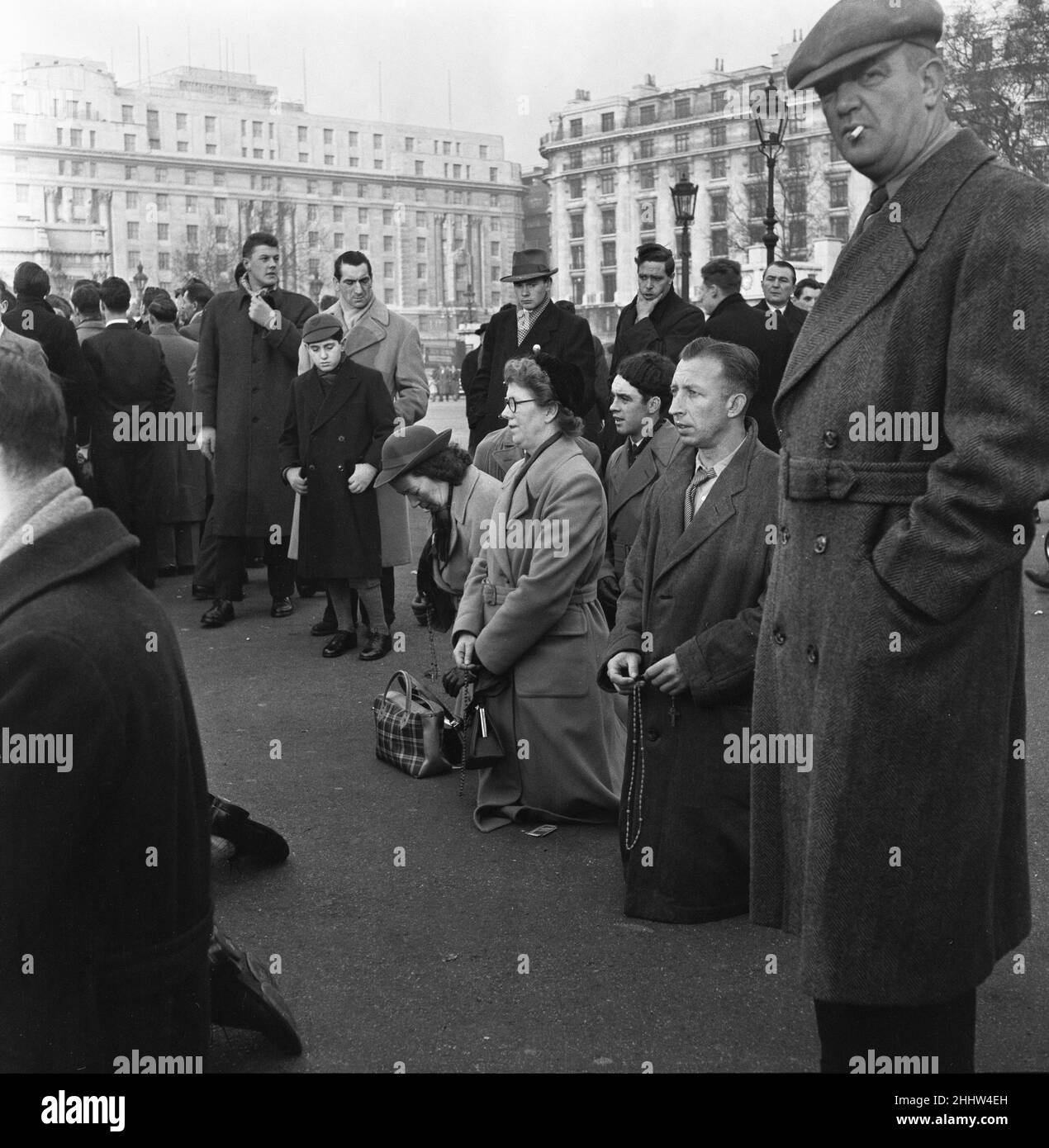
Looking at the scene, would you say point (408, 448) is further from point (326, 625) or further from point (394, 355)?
point (394, 355)

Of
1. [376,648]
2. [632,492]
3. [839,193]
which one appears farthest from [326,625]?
[839,193]

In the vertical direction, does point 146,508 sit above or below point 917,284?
below

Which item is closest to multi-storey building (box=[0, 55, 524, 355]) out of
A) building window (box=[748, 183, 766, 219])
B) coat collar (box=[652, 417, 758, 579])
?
building window (box=[748, 183, 766, 219])

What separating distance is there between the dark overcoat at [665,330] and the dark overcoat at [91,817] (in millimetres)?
6505

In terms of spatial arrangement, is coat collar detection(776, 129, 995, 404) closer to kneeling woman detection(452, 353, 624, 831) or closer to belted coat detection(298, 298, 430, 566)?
kneeling woman detection(452, 353, 624, 831)

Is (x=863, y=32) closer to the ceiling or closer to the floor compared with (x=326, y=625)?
closer to the ceiling

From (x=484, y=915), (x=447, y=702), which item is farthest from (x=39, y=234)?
(x=484, y=915)

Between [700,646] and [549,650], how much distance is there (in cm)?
123

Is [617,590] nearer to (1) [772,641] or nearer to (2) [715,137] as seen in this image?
(1) [772,641]

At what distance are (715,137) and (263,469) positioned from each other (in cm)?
9604

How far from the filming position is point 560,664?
5.54 meters

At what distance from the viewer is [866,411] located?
257 cm

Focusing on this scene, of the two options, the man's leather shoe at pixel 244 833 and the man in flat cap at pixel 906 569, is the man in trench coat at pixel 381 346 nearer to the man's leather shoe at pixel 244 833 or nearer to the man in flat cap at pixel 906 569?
the man's leather shoe at pixel 244 833

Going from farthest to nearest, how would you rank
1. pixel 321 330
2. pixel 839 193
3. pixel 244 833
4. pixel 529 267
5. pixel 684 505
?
pixel 839 193 < pixel 529 267 < pixel 321 330 < pixel 244 833 < pixel 684 505
